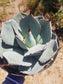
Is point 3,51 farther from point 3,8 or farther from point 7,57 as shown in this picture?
point 3,8

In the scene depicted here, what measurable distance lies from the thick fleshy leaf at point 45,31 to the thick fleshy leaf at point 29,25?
0.03m

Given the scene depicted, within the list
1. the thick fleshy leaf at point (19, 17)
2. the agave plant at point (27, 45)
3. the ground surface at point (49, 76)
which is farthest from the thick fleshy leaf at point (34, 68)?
the ground surface at point (49, 76)

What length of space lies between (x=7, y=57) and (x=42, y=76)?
1.44 meters

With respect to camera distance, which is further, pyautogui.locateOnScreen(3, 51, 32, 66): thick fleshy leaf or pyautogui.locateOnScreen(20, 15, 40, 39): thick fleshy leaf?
pyautogui.locateOnScreen(20, 15, 40, 39): thick fleshy leaf

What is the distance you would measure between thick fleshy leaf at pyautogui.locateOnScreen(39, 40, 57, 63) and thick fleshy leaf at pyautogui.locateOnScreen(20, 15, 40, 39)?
0.16 meters

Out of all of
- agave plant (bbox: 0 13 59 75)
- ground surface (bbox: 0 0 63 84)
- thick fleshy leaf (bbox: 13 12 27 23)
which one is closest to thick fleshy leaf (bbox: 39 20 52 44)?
agave plant (bbox: 0 13 59 75)

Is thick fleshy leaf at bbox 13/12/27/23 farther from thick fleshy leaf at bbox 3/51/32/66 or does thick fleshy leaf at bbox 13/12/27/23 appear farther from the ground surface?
the ground surface

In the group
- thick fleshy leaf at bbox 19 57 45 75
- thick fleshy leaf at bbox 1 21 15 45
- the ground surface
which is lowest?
the ground surface

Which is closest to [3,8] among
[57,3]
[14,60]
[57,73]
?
[57,3]

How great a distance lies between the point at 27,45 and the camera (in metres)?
0.92

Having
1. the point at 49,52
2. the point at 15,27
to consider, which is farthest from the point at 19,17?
the point at 49,52

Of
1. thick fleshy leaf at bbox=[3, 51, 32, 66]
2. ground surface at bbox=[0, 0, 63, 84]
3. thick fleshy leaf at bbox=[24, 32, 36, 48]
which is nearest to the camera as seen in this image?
thick fleshy leaf at bbox=[3, 51, 32, 66]

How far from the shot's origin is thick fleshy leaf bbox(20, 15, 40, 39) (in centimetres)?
92

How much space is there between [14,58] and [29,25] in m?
0.25
